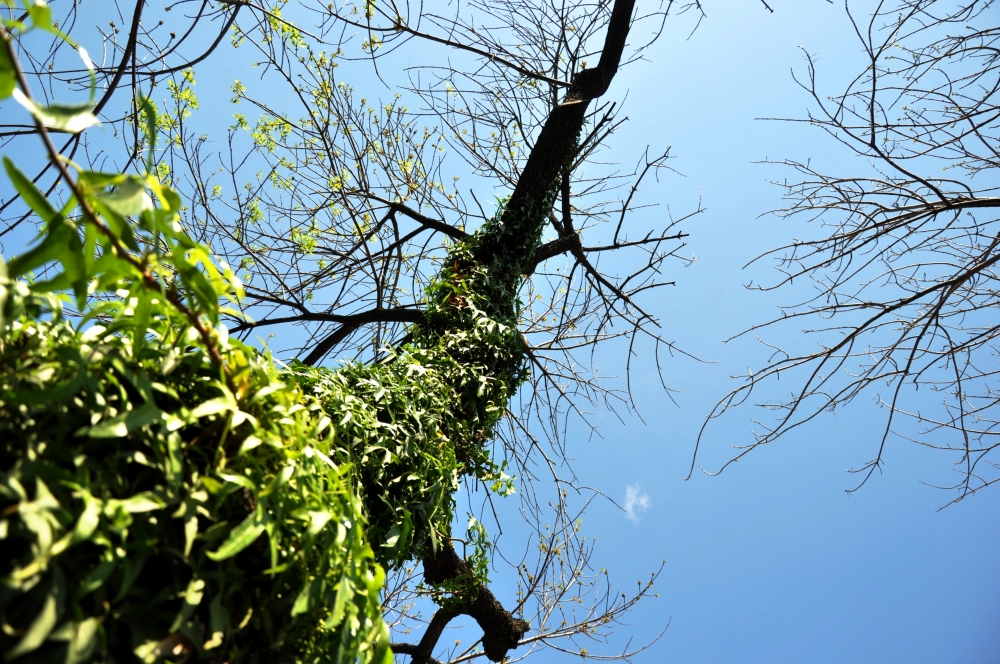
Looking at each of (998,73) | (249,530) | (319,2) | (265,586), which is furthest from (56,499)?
(998,73)

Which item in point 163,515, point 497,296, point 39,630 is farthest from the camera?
point 497,296

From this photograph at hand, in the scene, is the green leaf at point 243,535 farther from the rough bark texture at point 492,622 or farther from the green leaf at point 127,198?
the rough bark texture at point 492,622

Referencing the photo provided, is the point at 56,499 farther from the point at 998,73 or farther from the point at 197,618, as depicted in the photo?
the point at 998,73

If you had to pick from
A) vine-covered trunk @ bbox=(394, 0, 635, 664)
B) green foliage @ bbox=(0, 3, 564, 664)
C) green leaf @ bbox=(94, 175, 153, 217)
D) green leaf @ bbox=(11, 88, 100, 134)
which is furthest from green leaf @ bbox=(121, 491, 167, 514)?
vine-covered trunk @ bbox=(394, 0, 635, 664)

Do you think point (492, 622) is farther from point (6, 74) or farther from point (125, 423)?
point (6, 74)

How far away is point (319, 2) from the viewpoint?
9.36 feet

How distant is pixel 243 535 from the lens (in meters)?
0.81

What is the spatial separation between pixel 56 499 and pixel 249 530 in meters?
0.22

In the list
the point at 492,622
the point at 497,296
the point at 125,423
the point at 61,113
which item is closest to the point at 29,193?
the point at 61,113

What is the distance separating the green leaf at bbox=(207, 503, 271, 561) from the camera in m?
0.78

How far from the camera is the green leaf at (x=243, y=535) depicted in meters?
0.78

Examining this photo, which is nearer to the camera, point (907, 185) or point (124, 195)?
point (124, 195)

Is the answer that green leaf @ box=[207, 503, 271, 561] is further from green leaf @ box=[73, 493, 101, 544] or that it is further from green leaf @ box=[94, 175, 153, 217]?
green leaf @ box=[94, 175, 153, 217]

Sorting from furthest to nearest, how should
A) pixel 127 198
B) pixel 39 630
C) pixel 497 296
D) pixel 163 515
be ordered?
1. pixel 497 296
2. pixel 163 515
3. pixel 127 198
4. pixel 39 630
